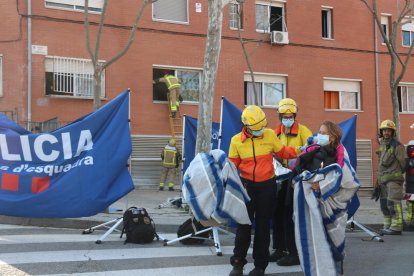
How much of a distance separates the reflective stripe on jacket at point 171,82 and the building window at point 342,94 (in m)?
7.20

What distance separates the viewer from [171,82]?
1878 centimetres

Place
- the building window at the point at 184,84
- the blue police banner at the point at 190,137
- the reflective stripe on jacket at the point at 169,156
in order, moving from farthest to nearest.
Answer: the building window at the point at 184,84 → the reflective stripe on jacket at the point at 169,156 → the blue police banner at the point at 190,137

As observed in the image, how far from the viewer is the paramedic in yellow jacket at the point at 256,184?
18.5 feet

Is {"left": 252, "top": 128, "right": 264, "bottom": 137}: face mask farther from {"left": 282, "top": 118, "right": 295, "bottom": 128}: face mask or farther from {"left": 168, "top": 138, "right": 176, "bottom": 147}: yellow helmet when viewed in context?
{"left": 168, "top": 138, "right": 176, "bottom": 147}: yellow helmet

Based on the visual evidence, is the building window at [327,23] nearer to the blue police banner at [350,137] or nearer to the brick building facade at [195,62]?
the brick building facade at [195,62]

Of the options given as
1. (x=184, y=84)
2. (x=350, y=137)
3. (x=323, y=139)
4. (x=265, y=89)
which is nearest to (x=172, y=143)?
(x=184, y=84)

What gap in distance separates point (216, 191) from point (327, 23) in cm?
1886

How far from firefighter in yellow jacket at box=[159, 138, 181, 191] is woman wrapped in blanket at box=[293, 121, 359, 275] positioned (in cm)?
1249

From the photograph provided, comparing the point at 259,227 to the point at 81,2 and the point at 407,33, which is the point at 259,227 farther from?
the point at 407,33

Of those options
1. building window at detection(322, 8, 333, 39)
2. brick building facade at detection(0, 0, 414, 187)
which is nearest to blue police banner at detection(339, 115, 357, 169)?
brick building facade at detection(0, 0, 414, 187)

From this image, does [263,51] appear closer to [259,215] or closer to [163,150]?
[163,150]

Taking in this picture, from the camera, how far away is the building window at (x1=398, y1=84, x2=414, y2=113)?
2372cm

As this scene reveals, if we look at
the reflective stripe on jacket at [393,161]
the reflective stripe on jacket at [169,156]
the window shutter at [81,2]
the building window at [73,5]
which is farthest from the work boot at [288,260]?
the window shutter at [81,2]

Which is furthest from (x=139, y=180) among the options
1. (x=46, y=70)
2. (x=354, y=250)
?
(x=354, y=250)
